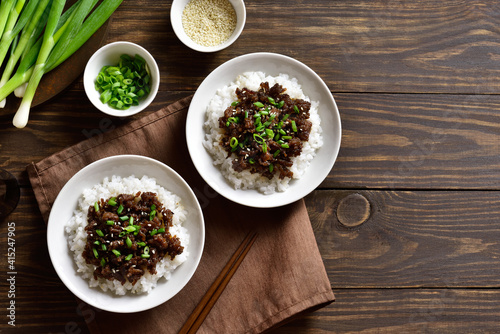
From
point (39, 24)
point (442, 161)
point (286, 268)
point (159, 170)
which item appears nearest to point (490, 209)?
point (442, 161)

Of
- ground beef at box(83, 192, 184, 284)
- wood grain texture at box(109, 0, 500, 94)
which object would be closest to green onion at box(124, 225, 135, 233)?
ground beef at box(83, 192, 184, 284)

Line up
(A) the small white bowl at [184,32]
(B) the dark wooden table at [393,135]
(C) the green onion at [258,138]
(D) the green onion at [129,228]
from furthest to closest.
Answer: (B) the dark wooden table at [393,135] < (A) the small white bowl at [184,32] < (C) the green onion at [258,138] < (D) the green onion at [129,228]

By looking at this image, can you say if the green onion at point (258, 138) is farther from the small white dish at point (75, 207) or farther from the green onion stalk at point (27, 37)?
the green onion stalk at point (27, 37)

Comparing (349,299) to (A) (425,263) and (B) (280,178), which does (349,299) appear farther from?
(B) (280,178)

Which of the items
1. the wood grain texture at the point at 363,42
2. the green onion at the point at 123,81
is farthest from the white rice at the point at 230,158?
the green onion at the point at 123,81

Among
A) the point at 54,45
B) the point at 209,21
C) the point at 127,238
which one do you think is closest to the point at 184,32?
the point at 209,21

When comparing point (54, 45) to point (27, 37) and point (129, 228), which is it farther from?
point (129, 228)

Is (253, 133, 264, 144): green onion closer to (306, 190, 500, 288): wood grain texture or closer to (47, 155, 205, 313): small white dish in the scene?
(47, 155, 205, 313): small white dish
